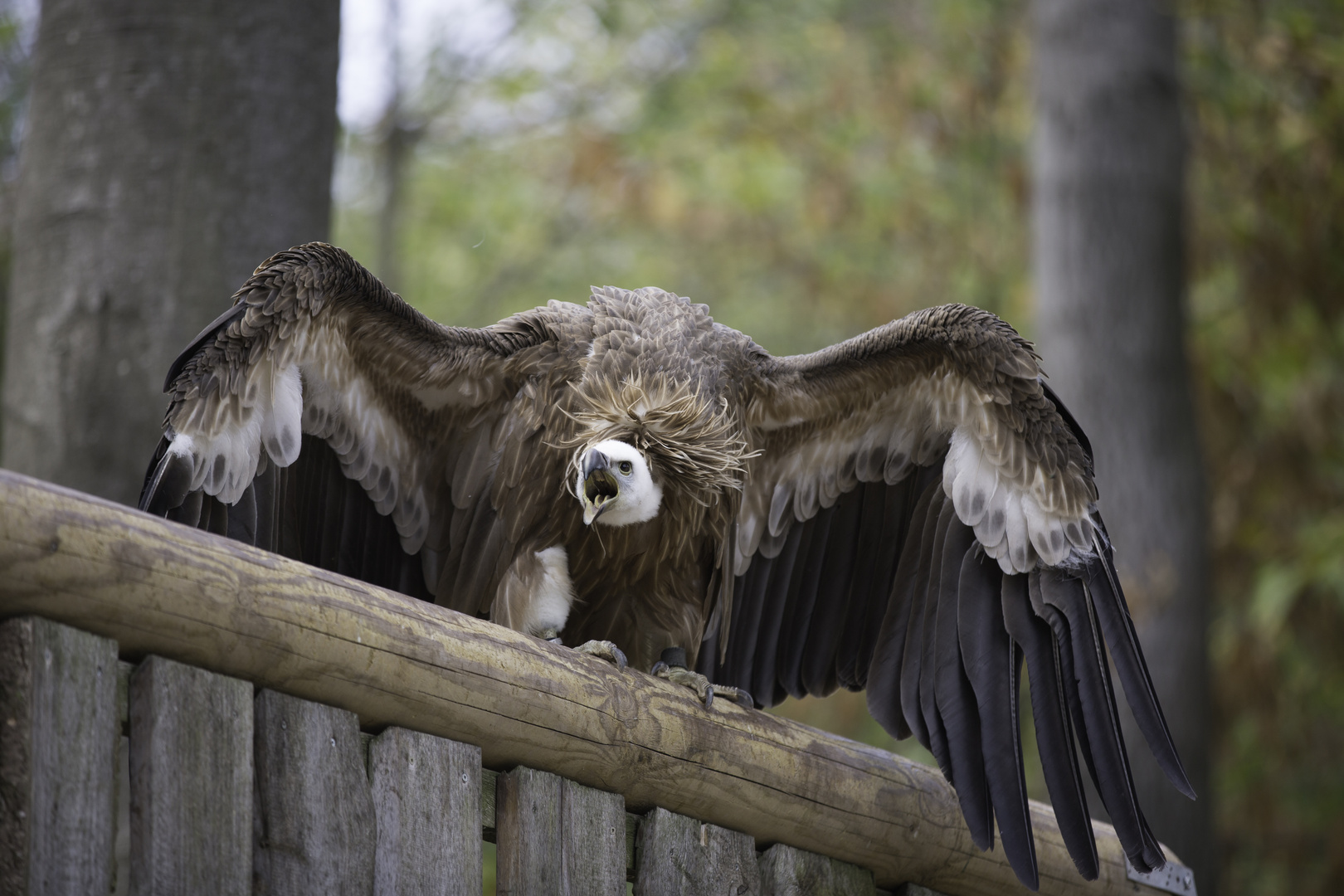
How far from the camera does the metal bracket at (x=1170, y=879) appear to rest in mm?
3668

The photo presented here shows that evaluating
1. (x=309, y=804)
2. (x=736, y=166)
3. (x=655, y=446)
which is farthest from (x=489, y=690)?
(x=736, y=166)

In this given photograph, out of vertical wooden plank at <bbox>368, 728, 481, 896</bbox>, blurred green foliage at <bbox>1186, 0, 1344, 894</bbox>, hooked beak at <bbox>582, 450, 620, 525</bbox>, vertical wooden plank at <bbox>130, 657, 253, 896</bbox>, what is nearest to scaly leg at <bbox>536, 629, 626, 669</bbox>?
hooked beak at <bbox>582, 450, 620, 525</bbox>

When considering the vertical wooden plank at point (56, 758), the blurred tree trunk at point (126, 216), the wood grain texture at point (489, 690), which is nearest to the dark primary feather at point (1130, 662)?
the wood grain texture at point (489, 690)

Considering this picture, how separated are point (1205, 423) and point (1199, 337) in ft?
1.85

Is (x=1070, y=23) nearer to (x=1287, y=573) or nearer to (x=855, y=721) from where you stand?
(x=1287, y=573)

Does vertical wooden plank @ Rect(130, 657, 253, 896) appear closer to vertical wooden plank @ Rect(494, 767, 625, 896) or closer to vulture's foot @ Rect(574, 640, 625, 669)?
vertical wooden plank @ Rect(494, 767, 625, 896)

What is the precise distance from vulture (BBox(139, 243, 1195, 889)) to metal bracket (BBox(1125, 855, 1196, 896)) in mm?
419

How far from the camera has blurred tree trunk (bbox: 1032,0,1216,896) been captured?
6.69 metres

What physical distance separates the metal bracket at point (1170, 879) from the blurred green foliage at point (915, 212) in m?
4.16

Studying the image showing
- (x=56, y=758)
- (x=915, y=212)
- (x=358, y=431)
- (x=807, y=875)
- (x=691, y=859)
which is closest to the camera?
(x=56, y=758)

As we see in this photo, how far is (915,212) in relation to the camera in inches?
400

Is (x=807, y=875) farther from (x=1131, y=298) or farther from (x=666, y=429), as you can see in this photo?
(x=1131, y=298)

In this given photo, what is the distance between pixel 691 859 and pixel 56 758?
4.56 feet

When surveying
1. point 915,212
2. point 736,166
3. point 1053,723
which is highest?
point 736,166
